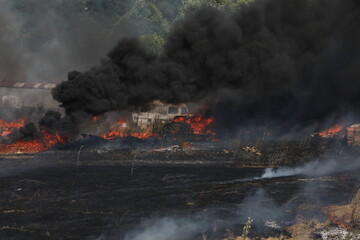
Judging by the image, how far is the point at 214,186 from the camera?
18312mm

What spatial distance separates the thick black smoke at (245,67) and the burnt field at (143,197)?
5926 millimetres

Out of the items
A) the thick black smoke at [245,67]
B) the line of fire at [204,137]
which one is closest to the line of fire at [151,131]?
the line of fire at [204,137]

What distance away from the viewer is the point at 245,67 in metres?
30.0

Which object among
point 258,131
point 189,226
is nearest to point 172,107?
point 258,131

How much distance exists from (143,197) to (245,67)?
1645 centimetres

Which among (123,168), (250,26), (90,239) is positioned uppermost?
(250,26)

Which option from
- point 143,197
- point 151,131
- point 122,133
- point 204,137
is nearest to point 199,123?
point 204,137

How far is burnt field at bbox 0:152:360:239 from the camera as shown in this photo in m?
12.9

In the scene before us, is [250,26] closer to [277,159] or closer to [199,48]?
[199,48]

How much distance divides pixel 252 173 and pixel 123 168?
6.70m

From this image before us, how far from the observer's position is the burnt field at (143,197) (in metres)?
12.9

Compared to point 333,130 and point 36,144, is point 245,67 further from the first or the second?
point 36,144

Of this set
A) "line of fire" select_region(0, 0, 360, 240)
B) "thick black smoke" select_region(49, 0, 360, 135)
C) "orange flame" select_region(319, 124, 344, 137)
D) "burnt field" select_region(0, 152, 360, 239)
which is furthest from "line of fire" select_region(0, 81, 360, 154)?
"burnt field" select_region(0, 152, 360, 239)

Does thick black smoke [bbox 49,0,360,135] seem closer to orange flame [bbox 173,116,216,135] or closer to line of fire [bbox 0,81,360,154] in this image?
orange flame [bbox 173,116,216,135]
